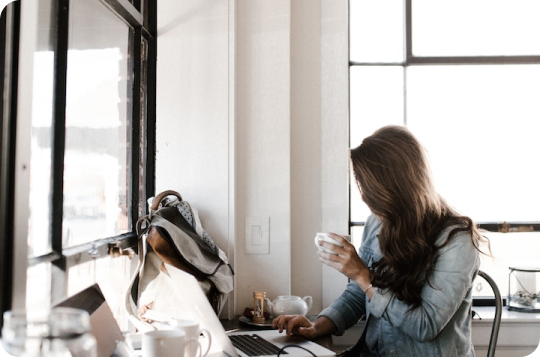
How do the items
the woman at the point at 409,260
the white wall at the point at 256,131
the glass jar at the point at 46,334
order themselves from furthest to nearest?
the white wall at the point at 256,131, the woman at the point at 409,260, the glass jar at the point at 46,334

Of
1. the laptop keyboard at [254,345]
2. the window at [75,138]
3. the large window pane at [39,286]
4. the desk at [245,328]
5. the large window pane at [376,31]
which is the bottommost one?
the desk at [245,328]

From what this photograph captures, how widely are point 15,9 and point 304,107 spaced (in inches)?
61.5

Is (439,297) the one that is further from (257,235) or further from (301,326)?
(257,235)

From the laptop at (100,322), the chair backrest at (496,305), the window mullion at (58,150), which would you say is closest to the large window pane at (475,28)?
the chair backrest at (496,305)

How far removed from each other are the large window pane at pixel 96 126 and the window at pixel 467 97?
1135 millimetres

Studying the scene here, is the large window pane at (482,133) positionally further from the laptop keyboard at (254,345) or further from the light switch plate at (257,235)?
the laptop keyboard at (254,345)

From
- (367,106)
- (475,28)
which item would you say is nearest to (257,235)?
(367,106)

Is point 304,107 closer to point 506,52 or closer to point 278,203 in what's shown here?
point 278,203

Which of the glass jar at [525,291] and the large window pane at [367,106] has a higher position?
Result: the large window pane at [367,106]

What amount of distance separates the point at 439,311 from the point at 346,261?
309mm

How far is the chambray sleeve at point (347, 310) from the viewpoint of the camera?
1.97m

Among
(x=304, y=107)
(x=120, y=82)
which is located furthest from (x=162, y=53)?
(x=304, y=107)

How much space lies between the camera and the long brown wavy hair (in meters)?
1.70

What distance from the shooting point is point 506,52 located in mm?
2732
